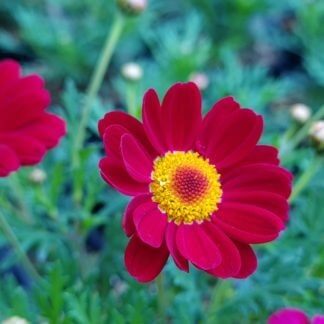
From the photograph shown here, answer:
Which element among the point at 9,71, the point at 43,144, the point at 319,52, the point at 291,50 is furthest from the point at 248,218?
the point at 291,50

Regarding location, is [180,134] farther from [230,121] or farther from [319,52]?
[319,52]

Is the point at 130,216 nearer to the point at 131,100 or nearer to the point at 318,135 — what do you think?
the point at 318,135

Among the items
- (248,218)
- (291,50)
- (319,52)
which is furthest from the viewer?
(291,50)

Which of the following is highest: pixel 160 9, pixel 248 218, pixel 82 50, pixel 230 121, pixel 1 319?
pixel 160 9

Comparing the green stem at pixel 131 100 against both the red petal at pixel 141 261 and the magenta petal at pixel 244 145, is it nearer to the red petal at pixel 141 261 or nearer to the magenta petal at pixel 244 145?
the magenta petal at pixel 244 145

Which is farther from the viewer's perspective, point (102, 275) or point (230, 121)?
point (102, 275)

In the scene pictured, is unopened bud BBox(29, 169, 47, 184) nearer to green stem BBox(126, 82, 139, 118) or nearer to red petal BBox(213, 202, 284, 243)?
green stem BBox(126, 82, 139, 118)

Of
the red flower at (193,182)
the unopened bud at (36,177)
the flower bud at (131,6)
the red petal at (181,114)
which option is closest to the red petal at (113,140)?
the red flower at (193,182)
